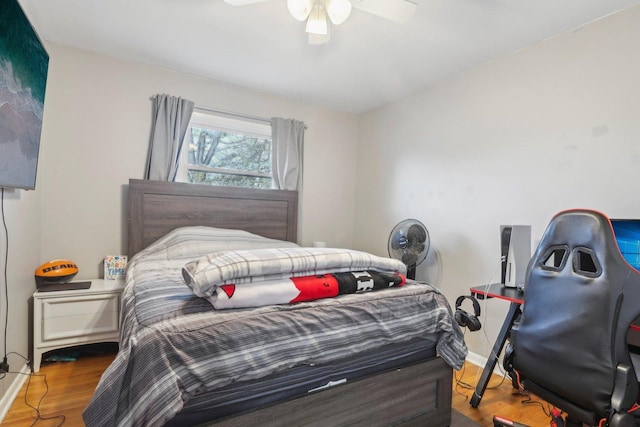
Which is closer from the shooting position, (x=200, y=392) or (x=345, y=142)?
(x=200, y=392)

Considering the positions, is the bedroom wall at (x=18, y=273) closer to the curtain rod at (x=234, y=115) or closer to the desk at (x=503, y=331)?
the curtain rod at (x=234, y=115)

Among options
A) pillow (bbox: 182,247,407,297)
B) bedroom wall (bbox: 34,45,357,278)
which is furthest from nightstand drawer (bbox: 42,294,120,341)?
pillow (bbox: 182,247,407,297)

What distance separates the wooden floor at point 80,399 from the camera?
1.76 meters

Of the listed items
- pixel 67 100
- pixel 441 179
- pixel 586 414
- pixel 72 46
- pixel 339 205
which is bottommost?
pixel 586 414

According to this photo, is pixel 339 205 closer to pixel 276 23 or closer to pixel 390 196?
pixel 390 196

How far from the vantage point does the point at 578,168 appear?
2061 millimetres

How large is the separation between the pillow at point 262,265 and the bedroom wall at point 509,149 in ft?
4.49

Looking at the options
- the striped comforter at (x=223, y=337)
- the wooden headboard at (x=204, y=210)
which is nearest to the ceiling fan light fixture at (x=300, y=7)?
the striped comforter at (x=223, y=337)

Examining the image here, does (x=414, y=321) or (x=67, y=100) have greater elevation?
(x=67, y=100)

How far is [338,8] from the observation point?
1.67 metres

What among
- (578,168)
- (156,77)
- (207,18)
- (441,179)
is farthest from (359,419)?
(156,77)

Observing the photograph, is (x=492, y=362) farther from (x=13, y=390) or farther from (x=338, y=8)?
(x=13, y=390)

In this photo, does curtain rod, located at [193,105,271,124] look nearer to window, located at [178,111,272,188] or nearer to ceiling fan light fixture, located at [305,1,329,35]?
window, located at [178,111,272,188]

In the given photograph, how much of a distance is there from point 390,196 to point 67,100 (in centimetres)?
299
